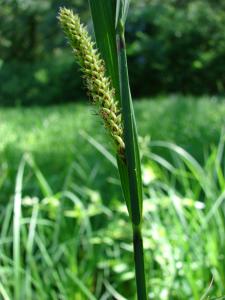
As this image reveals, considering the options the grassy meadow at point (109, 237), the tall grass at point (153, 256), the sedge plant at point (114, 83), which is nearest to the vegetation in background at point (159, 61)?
the grassy meadow at point (109, 237)

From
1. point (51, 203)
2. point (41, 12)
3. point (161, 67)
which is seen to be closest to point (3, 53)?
point (41, 12)

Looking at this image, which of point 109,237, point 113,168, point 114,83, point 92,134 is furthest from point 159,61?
point 114,83

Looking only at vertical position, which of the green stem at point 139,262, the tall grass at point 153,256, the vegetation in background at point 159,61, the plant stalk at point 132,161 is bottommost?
the tall grass at point 153,256

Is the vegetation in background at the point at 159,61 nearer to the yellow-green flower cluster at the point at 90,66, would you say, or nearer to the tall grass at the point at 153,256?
the tall grass at the point at 153,256

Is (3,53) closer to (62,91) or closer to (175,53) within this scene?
(62,91)

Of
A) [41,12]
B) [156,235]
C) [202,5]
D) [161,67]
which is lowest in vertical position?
[156,235]

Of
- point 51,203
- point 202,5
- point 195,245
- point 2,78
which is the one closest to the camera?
point 195,245
